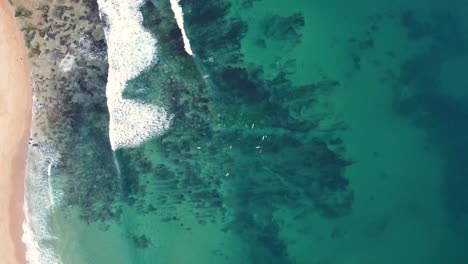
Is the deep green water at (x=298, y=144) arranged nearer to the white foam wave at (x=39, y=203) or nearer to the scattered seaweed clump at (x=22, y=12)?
the white foam wave at (x=39, y=203)

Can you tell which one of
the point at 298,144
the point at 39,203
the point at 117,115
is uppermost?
the point at 117,115

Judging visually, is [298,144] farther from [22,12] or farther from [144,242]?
[22,12]

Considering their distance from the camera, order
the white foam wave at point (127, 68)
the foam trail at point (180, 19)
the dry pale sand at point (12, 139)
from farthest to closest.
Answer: the dry pale sand at point (12, 139)
the foam trail at point (180, 19)
the white foam wave at point (127, 68)

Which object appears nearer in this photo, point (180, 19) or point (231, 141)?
point (180, 19)

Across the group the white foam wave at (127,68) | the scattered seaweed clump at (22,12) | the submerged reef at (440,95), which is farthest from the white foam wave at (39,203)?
the submerged reef at (440,95)

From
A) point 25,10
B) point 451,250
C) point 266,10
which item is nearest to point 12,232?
point 25,10

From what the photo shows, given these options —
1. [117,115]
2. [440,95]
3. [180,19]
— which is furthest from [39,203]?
[440,95]
